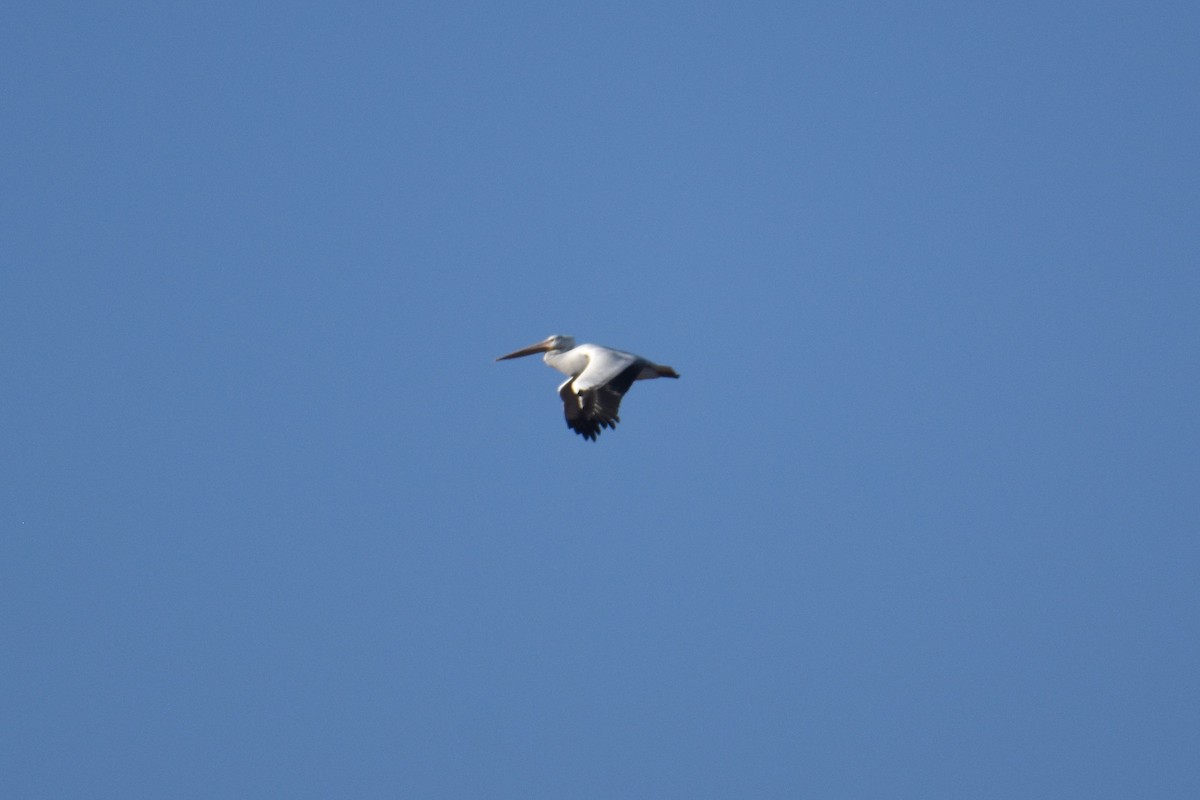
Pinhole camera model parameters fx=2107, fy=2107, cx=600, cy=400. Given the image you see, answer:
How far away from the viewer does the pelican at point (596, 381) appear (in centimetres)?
2236

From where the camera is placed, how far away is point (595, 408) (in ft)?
73.3

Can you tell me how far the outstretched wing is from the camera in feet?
73.3

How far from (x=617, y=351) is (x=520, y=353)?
114 inches

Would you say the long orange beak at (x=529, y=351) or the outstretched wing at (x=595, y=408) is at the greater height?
the long orange beak at (x=529, y=351)

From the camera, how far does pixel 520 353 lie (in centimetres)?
2672

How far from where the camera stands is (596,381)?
2262 centimetres

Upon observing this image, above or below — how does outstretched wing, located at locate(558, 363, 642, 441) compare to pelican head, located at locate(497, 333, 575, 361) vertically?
below

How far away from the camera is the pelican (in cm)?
2236

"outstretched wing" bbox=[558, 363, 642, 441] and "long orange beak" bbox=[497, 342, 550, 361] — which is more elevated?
"long orange beak" bbox=[497, 342, 550, 361]

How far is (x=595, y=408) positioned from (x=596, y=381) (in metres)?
0.40

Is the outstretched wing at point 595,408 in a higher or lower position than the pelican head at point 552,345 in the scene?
lower

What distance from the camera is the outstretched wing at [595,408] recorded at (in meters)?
22.3

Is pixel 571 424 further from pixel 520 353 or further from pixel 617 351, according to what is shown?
pixel 520 353

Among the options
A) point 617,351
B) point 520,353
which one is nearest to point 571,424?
point 617,351
